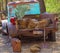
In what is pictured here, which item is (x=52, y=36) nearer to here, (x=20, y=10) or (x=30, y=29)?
(x=30, y=29)

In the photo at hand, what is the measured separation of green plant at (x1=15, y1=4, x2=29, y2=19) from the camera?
11034mm

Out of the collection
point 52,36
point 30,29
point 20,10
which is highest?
point 20,10

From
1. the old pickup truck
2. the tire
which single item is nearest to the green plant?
the old pickup truck

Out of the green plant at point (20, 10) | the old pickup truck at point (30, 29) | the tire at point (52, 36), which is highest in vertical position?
the green plant at point (20, 10)

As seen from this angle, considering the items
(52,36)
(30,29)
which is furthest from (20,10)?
(52,36)

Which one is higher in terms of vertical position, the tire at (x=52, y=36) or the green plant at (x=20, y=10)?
the green plant at (x=20, y=10)

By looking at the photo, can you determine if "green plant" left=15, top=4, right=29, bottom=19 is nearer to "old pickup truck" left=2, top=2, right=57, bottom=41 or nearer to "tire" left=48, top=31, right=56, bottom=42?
"old pickup truck" left=2, top=2, right=57, bottom=41

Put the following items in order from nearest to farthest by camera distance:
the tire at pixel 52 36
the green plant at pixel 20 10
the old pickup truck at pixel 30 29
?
the old pickup truck at pixel 30 29 → the green plant at pixel 20 10 → the tire at pixel 52 36

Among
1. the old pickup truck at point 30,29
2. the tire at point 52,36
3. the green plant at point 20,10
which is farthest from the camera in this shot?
the tire at point 52,36

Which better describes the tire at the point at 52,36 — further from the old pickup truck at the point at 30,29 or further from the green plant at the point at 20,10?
the green plant at the point at 20,10

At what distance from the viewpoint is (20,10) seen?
37.2 ft

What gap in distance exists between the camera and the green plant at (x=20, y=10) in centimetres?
1103

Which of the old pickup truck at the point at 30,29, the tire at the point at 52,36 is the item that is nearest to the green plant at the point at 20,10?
the old pickup truck at the point at 30,29

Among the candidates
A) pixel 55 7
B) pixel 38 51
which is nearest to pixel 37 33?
pixel 38 51
